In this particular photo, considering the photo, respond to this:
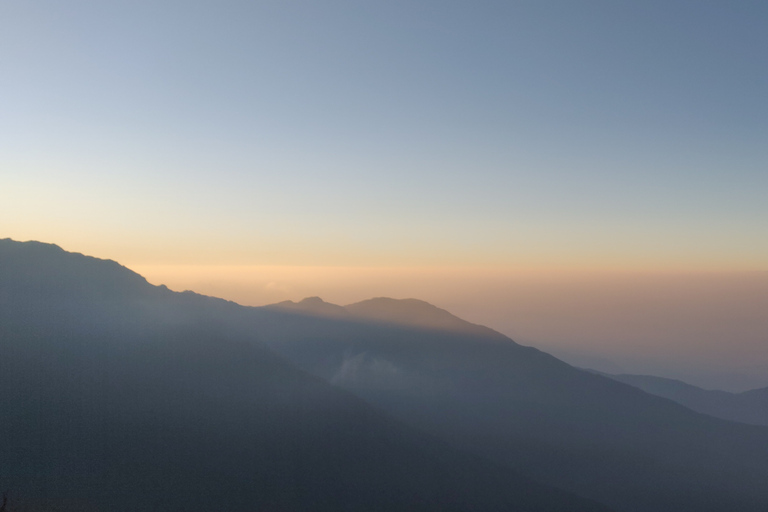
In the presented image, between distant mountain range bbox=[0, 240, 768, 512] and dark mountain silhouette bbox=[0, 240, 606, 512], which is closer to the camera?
dark mountain silhouette bbox=[0, 240, 606, 512]

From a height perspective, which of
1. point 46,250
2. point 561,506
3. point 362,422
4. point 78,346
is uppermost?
point 46,250

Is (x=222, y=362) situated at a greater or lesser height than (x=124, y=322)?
lesser

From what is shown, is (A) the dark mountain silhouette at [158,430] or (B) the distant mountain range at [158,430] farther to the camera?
(B) the distant mountain range at [158,430]

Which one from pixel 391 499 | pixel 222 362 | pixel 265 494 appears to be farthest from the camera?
pixel 222 362

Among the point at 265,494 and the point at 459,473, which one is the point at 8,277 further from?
the point at 459,473

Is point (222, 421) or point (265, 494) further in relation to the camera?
point (222, 421)

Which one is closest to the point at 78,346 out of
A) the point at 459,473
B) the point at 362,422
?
the point at 362,422

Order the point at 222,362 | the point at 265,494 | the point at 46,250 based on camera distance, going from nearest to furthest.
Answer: the point at 265,494
the point at 46,250
the point at 222,362
